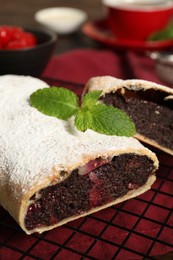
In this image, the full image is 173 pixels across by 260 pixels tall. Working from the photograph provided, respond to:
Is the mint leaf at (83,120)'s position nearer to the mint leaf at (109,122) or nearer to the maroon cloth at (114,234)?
the mint leaf at (109,122)

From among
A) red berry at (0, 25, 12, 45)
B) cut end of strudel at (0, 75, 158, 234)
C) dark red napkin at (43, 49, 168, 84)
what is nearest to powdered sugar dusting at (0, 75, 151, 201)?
cut end of strudel at (0, 75, 158, 234)

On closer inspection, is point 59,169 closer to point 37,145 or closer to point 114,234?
point 37,145

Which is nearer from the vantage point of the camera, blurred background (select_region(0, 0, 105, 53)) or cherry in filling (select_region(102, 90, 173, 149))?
cherry in filling (select_region(102, 90, 173, 149))

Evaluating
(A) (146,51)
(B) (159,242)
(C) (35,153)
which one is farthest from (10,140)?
(A) (146,51)

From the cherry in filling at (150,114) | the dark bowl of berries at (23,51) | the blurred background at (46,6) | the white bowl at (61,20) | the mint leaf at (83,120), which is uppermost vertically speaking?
the mint leaf at (83,120)

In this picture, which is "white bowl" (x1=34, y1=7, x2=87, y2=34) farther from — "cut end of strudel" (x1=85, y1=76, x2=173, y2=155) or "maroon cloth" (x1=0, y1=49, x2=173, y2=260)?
"maroon cloth" (x1=0, y1=49, x2=173, y2=260)

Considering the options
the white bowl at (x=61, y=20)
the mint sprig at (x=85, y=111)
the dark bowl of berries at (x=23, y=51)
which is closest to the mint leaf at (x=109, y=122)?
the mint sprig at (x=85, y=111)

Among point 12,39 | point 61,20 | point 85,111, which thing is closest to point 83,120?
point 85,111
